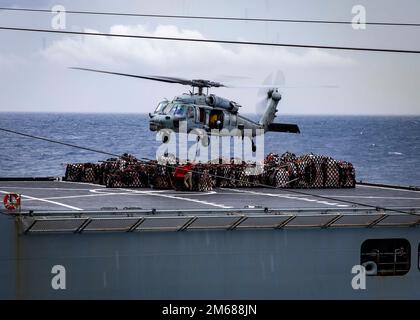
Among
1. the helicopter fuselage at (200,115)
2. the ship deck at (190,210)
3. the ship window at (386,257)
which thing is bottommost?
the ship window at (386,257)

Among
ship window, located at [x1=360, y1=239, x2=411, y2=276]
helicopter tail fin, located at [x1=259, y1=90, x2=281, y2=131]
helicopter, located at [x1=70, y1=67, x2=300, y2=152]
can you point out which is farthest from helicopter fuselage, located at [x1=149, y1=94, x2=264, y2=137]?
ship window, located at [x1=360, y1=239, x2=411, y2=276]

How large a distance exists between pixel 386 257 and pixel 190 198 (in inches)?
367

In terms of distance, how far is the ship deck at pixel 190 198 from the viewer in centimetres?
3522

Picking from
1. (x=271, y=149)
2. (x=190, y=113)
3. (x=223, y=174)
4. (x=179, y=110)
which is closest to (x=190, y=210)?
(x=223, y=174)

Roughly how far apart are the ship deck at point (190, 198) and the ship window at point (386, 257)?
2.43 m

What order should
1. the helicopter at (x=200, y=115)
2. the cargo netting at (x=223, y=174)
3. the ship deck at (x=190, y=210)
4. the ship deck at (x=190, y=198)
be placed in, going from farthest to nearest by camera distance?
the helicopter at (x=200, y=115) → the cargo netting at (x=223, y=174) → the ship deck at (x=190, y=198) → the ship deck at (x=190, y=210)

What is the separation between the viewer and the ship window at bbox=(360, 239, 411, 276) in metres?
31.5

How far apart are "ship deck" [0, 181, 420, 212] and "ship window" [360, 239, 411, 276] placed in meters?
2.43

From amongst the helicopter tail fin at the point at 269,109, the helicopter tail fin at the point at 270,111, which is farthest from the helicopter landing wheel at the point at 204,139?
the helicopter tail fin at the point at 269,109

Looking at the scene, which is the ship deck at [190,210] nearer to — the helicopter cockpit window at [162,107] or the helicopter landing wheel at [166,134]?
the helicopter landing wheel at [166,134]

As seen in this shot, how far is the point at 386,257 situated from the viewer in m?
31.8
